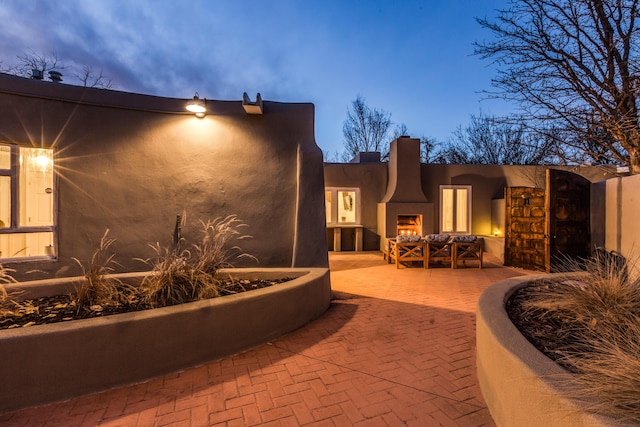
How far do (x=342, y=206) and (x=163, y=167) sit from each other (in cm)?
728

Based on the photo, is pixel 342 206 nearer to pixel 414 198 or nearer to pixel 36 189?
pixel 414 198

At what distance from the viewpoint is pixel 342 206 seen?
11.5 metres

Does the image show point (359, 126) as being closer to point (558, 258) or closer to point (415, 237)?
point (415, 237)

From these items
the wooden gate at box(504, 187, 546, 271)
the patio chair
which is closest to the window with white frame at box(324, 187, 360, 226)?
the patio chair

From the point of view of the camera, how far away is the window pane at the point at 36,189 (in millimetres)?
5234

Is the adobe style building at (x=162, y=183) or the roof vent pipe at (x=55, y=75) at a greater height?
the roof vent pipe at (x=55, y=75)

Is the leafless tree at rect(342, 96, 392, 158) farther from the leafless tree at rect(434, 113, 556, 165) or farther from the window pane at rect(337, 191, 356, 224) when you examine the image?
the window pane at rect(337, 191, 356, 224)

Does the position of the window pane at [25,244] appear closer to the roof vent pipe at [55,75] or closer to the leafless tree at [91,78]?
the roof vent pipe at [55,75]

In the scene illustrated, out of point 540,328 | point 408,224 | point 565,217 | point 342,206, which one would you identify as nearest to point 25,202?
point 540,328

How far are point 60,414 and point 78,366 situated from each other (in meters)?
0.33

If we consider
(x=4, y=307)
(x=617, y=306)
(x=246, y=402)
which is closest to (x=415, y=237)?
(x=617, y=306)

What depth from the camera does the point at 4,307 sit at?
300 centimetres

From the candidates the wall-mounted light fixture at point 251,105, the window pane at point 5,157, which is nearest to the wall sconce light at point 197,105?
the wall-mounted light fixture at point 251,105

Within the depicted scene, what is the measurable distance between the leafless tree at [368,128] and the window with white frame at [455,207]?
14.1 meters
